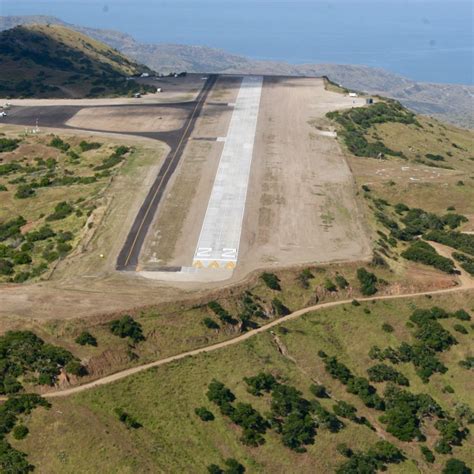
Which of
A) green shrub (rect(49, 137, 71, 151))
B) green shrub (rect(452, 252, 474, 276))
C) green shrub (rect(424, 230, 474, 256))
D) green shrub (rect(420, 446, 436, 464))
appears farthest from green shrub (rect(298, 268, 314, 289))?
green shrub (rect(49, 137, 71, 151))

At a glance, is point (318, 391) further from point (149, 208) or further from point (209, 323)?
point (149, 208)

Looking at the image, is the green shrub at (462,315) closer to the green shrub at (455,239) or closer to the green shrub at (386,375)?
the green shrub at (386,375)

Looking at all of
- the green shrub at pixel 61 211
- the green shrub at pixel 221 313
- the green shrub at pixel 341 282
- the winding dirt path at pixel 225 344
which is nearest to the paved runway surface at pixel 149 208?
the green shrub at pixel 61 211

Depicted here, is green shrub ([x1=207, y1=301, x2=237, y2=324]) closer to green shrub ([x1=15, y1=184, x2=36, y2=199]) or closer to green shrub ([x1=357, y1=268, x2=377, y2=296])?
green shrub ([x1=357, y1=268, x2=377, y2=296])

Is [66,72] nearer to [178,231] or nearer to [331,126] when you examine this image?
[331,126]

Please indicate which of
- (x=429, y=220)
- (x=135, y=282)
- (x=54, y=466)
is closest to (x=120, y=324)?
(x=135, y=282)

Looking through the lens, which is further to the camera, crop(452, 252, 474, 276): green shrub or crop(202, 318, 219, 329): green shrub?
crop(452, 252, 474, 276): green shrub

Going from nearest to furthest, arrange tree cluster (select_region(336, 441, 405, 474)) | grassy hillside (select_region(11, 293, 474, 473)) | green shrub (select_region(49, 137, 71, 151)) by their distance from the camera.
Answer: grassy hillside (select_region(11, 293, 474, 473)), tree cluster (select_region(336, 441, 405, 474)), green shrub (select_region(49, 137, 71, 151))
